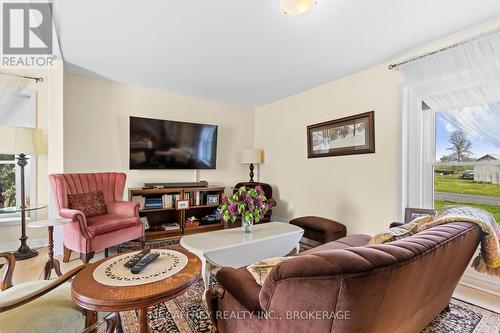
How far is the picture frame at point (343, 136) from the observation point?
3.06m

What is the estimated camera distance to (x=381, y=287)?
0.80m

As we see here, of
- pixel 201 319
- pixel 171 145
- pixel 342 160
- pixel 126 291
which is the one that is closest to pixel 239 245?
pixel 201 319

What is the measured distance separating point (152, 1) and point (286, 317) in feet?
7.43

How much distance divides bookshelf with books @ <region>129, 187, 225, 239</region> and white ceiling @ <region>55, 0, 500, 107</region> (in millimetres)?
1720

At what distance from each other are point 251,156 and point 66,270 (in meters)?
3.07

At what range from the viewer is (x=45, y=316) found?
107 centimetres

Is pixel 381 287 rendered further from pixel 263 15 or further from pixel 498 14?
pixel 498 14

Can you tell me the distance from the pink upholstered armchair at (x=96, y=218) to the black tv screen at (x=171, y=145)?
0.67 m

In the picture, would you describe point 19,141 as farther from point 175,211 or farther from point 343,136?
point 343,136

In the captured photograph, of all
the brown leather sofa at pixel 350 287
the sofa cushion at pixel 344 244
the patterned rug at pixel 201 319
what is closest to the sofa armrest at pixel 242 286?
the brown leather sofa at pixel 350 287

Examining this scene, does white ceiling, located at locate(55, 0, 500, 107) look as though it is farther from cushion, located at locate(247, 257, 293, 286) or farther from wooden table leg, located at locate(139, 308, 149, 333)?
wooden table leg, located at locate(139, 308, 149, 333)

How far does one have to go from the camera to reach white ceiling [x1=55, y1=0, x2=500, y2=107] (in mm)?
1950

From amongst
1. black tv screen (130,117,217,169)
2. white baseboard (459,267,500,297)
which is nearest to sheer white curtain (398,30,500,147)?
white baseboard (459,267,500,297)

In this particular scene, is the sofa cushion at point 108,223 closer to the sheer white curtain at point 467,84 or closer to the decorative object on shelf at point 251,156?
the decorative object on shelf at point 251,156
